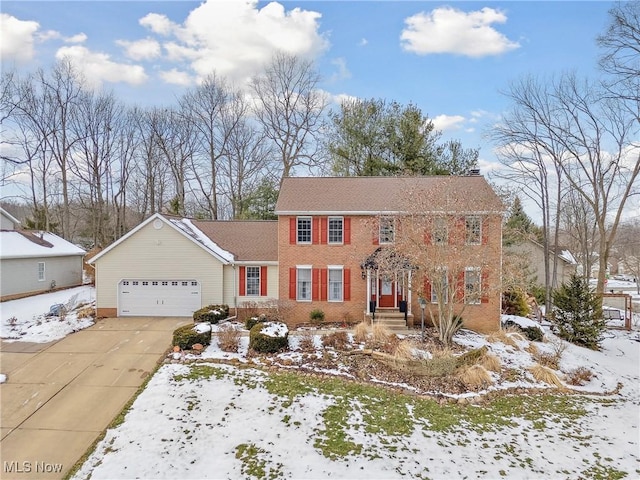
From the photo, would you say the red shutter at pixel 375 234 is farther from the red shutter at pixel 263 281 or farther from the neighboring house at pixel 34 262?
the neighboring house at pixel 34 262

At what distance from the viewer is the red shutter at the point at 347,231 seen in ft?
55.2

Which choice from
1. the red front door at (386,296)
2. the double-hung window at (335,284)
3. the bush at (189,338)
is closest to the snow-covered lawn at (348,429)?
the bush at (189,338)

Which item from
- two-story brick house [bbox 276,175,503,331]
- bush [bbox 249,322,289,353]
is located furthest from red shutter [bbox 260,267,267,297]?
bush [bbox 249,322,289,353]

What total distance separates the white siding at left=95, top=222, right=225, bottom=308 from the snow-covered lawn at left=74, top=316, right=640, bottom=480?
6.79 m

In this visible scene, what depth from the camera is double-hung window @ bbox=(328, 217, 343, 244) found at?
16.9 metres

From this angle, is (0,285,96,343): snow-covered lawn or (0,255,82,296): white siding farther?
(0,255,82,296): white siding

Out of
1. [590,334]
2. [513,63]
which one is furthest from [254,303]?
[513,63]

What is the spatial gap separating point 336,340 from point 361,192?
8126 mm

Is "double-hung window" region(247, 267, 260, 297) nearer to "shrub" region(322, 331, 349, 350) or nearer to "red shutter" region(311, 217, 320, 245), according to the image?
"red shutter" region(311, 217, 320, 245)

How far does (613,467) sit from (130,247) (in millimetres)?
18831

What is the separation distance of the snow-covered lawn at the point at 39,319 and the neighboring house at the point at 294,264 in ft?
6.11

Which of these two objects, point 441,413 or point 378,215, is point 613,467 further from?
point 378,215

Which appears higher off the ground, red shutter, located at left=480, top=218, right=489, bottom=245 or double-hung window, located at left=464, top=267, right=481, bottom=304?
red shutter, located at left=480, top=218, right=489, bottom=245

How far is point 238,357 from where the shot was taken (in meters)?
11.4
